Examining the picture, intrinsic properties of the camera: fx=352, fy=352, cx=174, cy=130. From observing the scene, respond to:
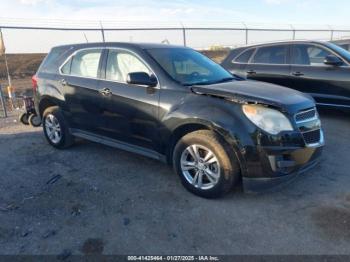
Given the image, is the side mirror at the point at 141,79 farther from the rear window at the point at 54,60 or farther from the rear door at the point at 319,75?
the rear door at the point at 319,75

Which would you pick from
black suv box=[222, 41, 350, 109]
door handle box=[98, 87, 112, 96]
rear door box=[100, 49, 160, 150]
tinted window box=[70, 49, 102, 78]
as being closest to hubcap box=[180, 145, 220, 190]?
rear door box=[100, 49, 160, 150]

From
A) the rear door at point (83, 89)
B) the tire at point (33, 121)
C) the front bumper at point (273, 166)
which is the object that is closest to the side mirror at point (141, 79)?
the rear door at point (83, 89)

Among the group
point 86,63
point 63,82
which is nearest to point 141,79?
point 86,63

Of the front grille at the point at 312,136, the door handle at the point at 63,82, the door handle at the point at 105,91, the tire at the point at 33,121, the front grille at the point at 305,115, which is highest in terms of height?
the door handle at the point at 63,82

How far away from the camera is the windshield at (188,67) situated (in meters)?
4.54

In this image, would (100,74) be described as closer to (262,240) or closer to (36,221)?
(36,221)

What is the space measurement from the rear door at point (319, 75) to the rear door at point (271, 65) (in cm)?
17

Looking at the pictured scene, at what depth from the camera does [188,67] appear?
487cm

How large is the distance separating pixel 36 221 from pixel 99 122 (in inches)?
72.9

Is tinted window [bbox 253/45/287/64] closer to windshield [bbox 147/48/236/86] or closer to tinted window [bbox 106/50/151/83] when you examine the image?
windshield [bbox 147/48/236/86]

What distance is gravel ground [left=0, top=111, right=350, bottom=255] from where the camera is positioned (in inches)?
125

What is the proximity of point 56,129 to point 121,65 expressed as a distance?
1834mm

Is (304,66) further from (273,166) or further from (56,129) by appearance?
(56,129)

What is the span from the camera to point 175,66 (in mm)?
4695
